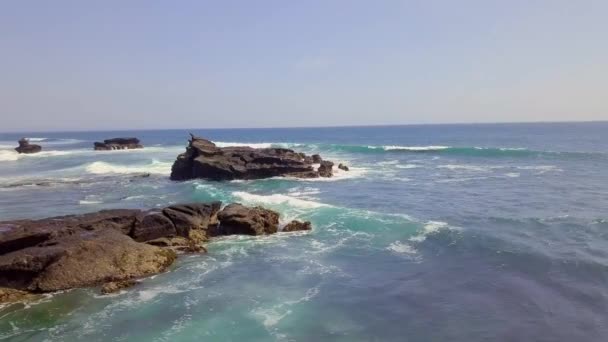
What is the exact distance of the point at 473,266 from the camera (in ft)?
51.1

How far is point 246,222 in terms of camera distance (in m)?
20.7

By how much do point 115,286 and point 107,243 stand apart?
2.32 meters

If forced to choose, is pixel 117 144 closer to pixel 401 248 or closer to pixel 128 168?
pixel 128 168

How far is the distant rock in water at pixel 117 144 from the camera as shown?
8662cm

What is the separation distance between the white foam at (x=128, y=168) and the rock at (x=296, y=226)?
28750mm

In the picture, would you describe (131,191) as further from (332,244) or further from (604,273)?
(604,273)

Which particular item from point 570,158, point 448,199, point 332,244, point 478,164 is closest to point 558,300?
point 332,244

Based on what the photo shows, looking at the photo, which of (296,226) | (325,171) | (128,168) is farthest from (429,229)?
(128,168)

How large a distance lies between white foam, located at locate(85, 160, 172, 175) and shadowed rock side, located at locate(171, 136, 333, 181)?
625 cm

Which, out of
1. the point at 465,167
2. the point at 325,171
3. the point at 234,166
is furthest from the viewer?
the point at 465,167

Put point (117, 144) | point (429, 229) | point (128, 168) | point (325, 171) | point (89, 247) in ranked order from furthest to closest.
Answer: point (117, 144) → point (128, 168) → point (325, 171) → point (429, 229) → point (89, 247)

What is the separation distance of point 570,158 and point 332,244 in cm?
4385

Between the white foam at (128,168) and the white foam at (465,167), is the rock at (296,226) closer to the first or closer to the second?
the white foam at (465,167)

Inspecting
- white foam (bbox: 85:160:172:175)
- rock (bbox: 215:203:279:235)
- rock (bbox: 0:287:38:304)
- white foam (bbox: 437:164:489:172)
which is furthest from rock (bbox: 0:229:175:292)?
white foam (bbox: 437:164:489:172)
